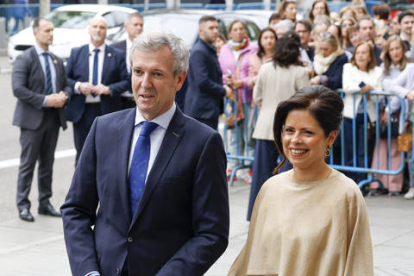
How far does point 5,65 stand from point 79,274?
22.0 meters

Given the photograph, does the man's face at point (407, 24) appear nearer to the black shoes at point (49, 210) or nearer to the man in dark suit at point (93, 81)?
the man in dark suit at point (93, 81)

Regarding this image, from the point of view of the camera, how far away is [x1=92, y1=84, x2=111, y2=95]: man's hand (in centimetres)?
941

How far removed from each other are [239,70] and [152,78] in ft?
26.2

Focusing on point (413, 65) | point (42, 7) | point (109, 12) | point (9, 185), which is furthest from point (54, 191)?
point (42, 7)

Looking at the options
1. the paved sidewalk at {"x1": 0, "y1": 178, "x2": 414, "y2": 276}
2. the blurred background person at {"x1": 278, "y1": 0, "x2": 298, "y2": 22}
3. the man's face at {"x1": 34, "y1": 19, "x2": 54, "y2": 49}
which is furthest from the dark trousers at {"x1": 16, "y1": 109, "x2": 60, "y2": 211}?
the blurred background person at {"x1": 278, "y1": 0, "x2": 298, "y2": 22}

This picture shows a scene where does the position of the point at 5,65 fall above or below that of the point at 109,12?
below

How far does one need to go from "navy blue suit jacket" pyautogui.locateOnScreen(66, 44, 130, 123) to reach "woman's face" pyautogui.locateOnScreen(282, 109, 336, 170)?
5.98m

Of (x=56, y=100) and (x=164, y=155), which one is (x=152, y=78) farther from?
(x=56, y=100)

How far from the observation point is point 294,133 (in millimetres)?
3709

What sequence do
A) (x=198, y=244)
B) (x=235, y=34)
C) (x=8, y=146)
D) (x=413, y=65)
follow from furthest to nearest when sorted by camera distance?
(x=8, y=146) < (x=235, y=34) < (x=413, y=65) < (x=198, y=244)

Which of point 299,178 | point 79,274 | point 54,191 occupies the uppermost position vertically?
point 299,178

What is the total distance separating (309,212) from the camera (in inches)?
143

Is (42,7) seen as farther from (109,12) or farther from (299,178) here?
(299,178)

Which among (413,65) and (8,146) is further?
(8,146)
